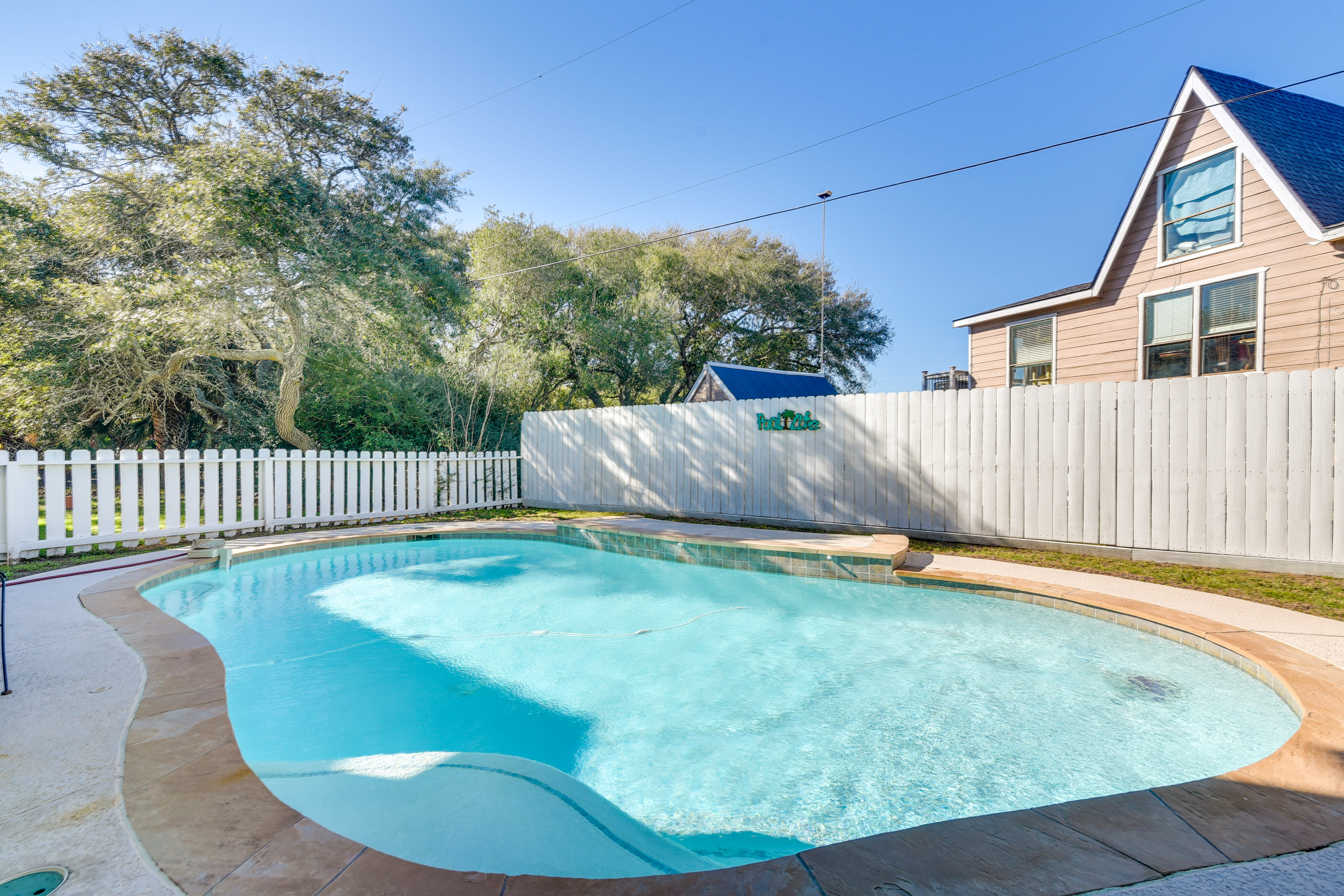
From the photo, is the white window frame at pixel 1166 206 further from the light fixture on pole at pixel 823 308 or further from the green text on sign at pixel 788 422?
the light fixture on pole at pixel 823 308

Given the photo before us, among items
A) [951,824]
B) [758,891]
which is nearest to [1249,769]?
[951,824]

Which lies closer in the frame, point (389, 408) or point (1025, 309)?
point (1025, 309)

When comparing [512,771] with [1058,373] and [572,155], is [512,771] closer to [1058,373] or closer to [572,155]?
[1058,373]

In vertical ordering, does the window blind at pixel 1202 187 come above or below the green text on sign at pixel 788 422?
above

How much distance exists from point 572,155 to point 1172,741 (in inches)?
513

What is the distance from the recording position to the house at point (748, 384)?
1218 centimetres

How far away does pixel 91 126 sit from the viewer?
927cm

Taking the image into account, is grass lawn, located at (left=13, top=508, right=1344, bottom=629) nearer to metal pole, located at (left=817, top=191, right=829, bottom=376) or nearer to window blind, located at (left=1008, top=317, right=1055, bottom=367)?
window blind, located at (left=1008, top=317, right=1055, bottom=367)

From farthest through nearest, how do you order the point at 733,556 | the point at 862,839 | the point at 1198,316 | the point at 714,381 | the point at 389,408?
the point at 714,381
the point at 389,408
the point at 1198,316
the point at 733,556
the point at 862,839

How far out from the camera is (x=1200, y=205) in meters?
7.35

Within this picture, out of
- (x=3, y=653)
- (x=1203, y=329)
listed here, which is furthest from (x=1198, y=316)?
(x=3, y=653)

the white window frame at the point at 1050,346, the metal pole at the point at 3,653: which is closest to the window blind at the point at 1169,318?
the white window frame at the point at 1050,346

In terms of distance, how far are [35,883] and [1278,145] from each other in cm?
1127

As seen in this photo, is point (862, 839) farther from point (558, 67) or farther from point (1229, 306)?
point (558, 67)
